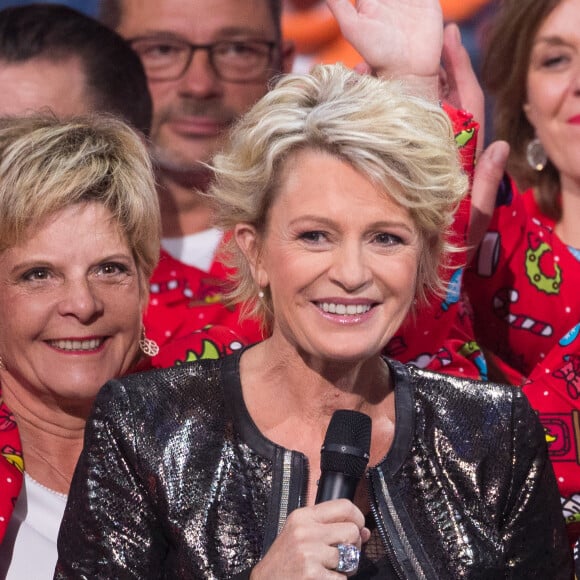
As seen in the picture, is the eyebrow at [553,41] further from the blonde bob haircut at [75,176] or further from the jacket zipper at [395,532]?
the jacket zipper at [395,532]

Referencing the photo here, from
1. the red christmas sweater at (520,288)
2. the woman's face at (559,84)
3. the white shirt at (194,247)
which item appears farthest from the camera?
the white shirt at (194,247)

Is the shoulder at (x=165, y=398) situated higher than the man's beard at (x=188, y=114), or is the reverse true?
the man's beard at (x=188, y=114)

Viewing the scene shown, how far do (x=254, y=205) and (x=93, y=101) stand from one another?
1.26 m

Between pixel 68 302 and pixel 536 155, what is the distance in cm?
153

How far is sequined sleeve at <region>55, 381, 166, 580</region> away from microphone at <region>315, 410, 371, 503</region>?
0.39 m

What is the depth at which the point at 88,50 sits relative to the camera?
128 inches

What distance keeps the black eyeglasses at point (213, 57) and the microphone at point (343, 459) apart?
199 cm

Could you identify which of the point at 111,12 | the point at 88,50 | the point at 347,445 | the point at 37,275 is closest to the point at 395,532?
the point at 347,445

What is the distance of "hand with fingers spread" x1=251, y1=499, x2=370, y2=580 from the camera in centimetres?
158

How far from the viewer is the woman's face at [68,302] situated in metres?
2.36

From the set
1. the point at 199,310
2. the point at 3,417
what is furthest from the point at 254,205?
the point at 199,310

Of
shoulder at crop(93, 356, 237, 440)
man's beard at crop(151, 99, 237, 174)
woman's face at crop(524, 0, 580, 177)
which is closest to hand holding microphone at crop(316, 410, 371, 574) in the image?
shoulder at crop(93, 356, 237, 440)

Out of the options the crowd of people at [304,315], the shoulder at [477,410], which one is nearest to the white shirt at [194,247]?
the crowd of people at [304,315]

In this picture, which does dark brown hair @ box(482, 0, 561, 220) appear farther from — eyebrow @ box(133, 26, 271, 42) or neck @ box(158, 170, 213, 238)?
neck @ box(158, 170, 213, 238)
